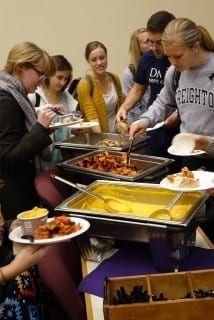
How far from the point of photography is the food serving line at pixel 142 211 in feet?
3.84

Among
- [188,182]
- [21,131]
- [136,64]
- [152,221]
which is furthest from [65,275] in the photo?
[136,64]

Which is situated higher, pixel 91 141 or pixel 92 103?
pixel 92 103

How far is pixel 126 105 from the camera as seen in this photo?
Result: 2.75m

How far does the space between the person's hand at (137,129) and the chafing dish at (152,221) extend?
70cm

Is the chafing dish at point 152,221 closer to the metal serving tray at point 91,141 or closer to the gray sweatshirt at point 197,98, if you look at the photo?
the gray sweatshirt at point 197,98

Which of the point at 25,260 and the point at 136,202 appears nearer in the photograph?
the point at 25,260

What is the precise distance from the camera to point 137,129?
7.03 ft

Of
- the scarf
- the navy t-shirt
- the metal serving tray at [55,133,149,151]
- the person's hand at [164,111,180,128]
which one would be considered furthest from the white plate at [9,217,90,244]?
the navy t-shirt

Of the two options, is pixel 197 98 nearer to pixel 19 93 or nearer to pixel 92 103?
pixel 19 93

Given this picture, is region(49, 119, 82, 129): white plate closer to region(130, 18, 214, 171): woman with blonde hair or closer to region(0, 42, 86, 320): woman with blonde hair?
region(0, 42, 86, 320): woman with blonde hair

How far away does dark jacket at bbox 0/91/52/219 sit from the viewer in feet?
5.78

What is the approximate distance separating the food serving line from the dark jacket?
0.56 feet

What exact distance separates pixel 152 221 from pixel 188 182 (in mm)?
206

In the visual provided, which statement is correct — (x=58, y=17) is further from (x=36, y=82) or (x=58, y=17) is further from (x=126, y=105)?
(x=36, y=82)
